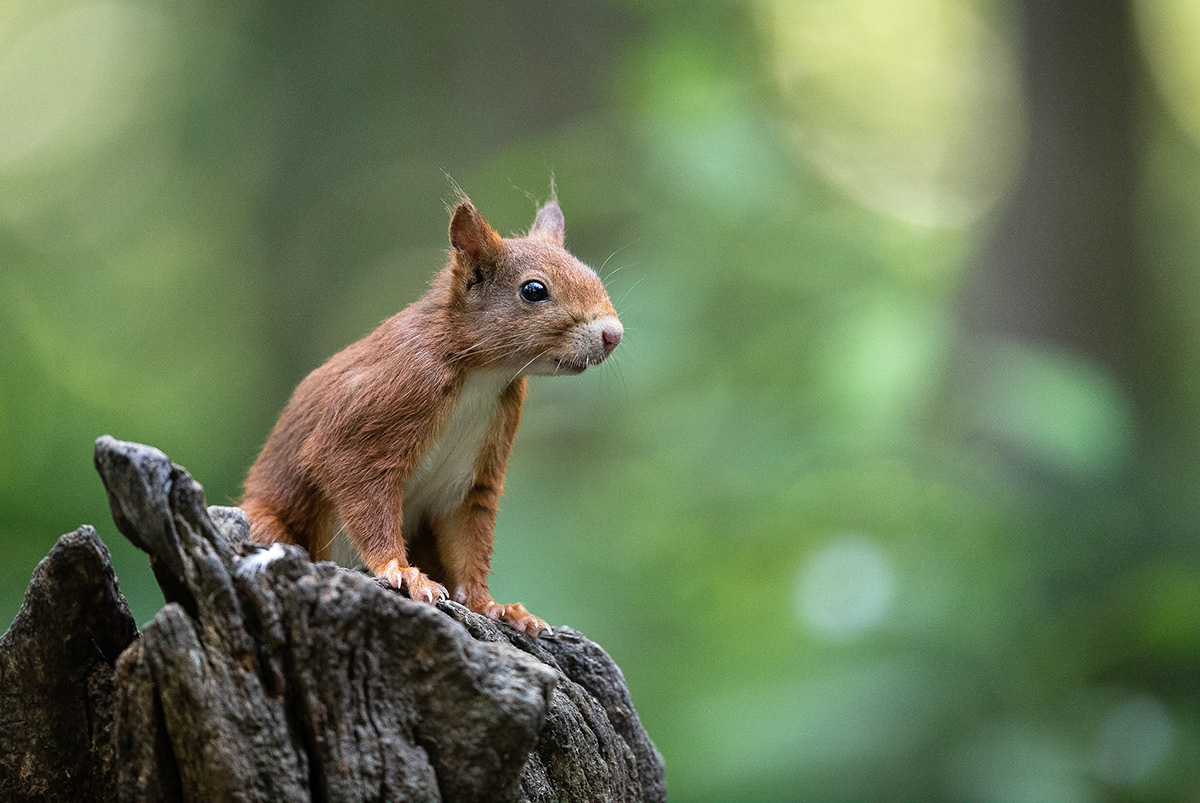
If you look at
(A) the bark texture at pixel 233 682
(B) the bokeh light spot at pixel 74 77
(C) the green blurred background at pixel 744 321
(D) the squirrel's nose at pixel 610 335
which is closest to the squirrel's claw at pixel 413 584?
(A) the bark texture at pixel 233 682

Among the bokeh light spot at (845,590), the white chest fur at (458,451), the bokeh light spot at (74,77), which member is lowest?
the white chest fur at (458,451)

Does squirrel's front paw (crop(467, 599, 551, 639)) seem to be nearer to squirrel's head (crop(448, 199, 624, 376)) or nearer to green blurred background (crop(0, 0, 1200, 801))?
squirrel's head (crop(448, 199, 624, 376))

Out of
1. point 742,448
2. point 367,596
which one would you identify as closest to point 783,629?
point 742,448

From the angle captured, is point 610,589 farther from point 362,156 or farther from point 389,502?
point 362,156

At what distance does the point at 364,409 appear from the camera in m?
2.42

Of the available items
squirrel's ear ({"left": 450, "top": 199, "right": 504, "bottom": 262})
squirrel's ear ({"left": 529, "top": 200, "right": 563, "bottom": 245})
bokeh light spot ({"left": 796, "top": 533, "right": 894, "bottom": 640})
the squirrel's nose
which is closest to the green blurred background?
bokeh light spot ({"left": 796, "top": 533, "right": 894, "bottom": 640})

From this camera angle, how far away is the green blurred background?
3895 millimetres

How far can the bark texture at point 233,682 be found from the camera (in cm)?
151

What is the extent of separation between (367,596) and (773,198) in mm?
3256

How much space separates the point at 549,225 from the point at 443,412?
26.9 inches

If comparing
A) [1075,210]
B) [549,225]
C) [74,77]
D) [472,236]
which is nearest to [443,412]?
[472,236]

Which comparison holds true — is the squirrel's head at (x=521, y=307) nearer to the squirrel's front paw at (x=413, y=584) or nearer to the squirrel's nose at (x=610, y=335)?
the squirrel's nose at (x=610, y=335)

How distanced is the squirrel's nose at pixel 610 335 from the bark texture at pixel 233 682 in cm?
91

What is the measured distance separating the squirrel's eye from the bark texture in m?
0.93
